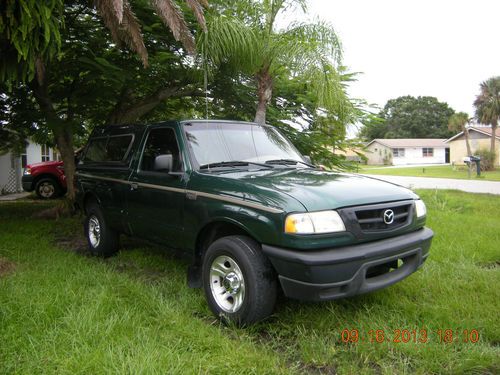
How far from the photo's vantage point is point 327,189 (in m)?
3.23

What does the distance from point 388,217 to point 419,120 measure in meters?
85.0

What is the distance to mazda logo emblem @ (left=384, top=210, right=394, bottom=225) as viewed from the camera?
3.23 m

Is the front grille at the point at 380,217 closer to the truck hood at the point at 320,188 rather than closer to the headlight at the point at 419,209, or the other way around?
the truck hood at the point at 320,188

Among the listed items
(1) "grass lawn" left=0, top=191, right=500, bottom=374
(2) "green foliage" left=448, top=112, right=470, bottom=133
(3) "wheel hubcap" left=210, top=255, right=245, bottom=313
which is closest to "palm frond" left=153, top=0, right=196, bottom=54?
(1) "grass lawn" left=0, top=191, right=500, bottom=374

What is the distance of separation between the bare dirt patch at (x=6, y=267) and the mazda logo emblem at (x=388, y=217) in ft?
13.7

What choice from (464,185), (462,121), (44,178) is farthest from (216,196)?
(462,121)

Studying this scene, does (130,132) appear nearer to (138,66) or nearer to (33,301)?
(33,301)

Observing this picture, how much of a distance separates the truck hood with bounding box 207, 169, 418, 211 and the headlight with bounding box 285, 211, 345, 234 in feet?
0.19

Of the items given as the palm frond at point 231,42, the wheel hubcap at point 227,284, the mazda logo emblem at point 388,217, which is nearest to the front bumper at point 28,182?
the palm frond at point 231,42

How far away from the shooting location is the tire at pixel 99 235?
17.7ft

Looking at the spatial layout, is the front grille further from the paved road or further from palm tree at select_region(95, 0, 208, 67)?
Answer: the paved road

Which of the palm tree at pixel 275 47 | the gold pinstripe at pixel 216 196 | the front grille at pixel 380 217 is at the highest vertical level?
the palm tree at pixel 275 47

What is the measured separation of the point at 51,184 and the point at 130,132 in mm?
10088
